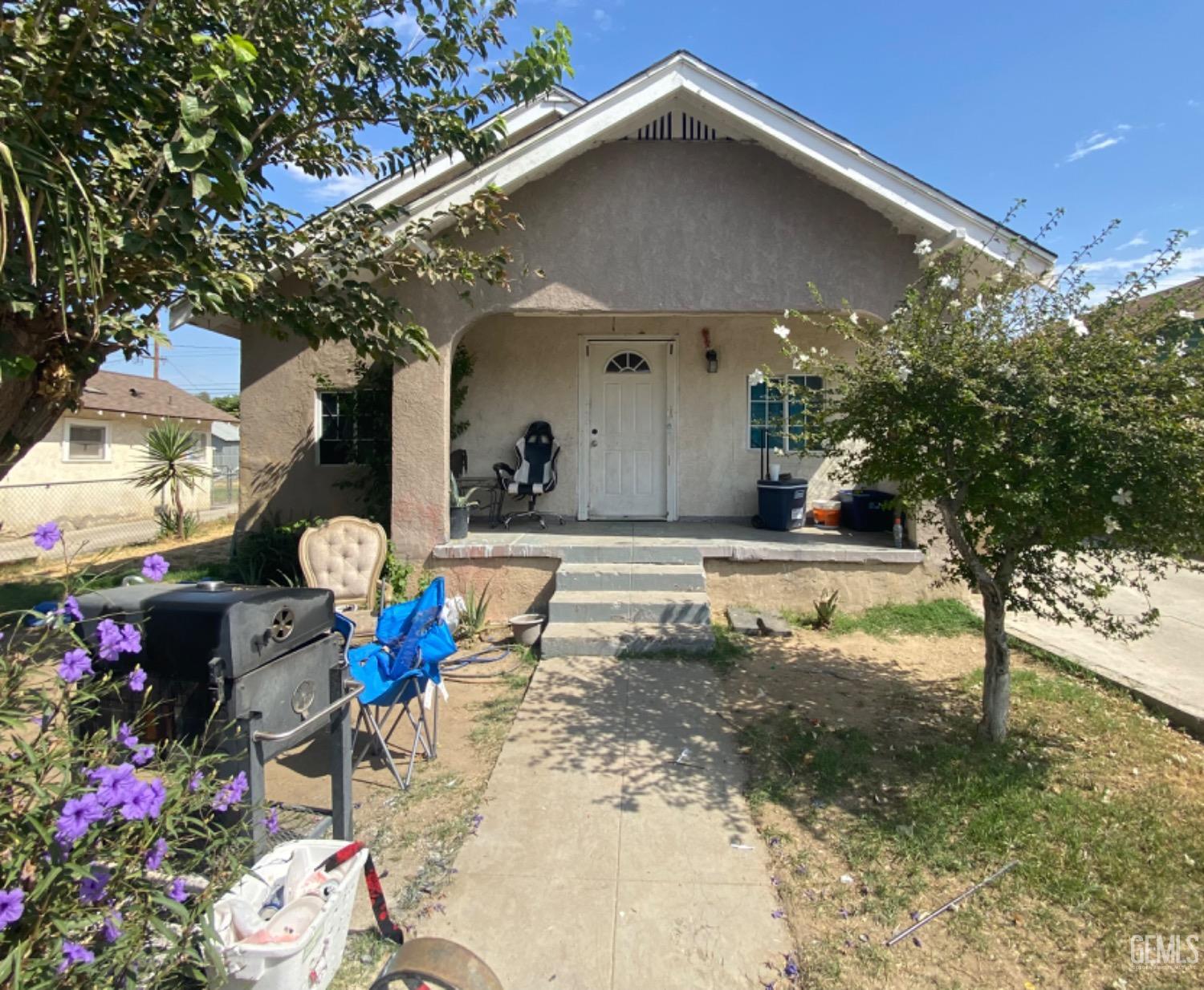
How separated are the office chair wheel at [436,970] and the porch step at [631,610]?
168 inches

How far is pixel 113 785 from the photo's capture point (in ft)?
4.41

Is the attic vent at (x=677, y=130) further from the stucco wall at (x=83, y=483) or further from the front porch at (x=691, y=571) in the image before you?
the stucco wall at (x=83, y=483)

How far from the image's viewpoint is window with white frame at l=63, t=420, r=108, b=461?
652 inches

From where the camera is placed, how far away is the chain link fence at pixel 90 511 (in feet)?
43.1

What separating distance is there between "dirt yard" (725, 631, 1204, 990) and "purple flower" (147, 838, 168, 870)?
2050 mm

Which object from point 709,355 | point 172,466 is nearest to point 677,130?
point 709,355

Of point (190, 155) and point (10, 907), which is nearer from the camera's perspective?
point (10, 907)

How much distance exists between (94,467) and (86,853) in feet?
67.0

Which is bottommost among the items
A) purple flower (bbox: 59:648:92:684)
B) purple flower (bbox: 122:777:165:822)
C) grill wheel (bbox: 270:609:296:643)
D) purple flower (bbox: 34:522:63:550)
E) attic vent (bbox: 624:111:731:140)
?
purple flower (bbox: 122:777:165:822)

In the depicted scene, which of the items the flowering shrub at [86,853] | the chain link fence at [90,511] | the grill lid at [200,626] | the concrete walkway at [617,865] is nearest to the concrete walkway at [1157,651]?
the concrete walkway at [617,865]

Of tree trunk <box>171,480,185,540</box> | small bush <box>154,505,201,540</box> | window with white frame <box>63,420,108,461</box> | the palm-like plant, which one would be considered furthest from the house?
window with white frame <box>63,420,108,461</box>

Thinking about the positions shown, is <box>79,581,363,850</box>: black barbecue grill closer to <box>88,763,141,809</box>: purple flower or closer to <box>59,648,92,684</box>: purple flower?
<box>59,648,92,684</box>: purple flower

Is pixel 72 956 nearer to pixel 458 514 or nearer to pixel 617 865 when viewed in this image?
pixel 617 865

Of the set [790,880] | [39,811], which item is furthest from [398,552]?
[39,811]
